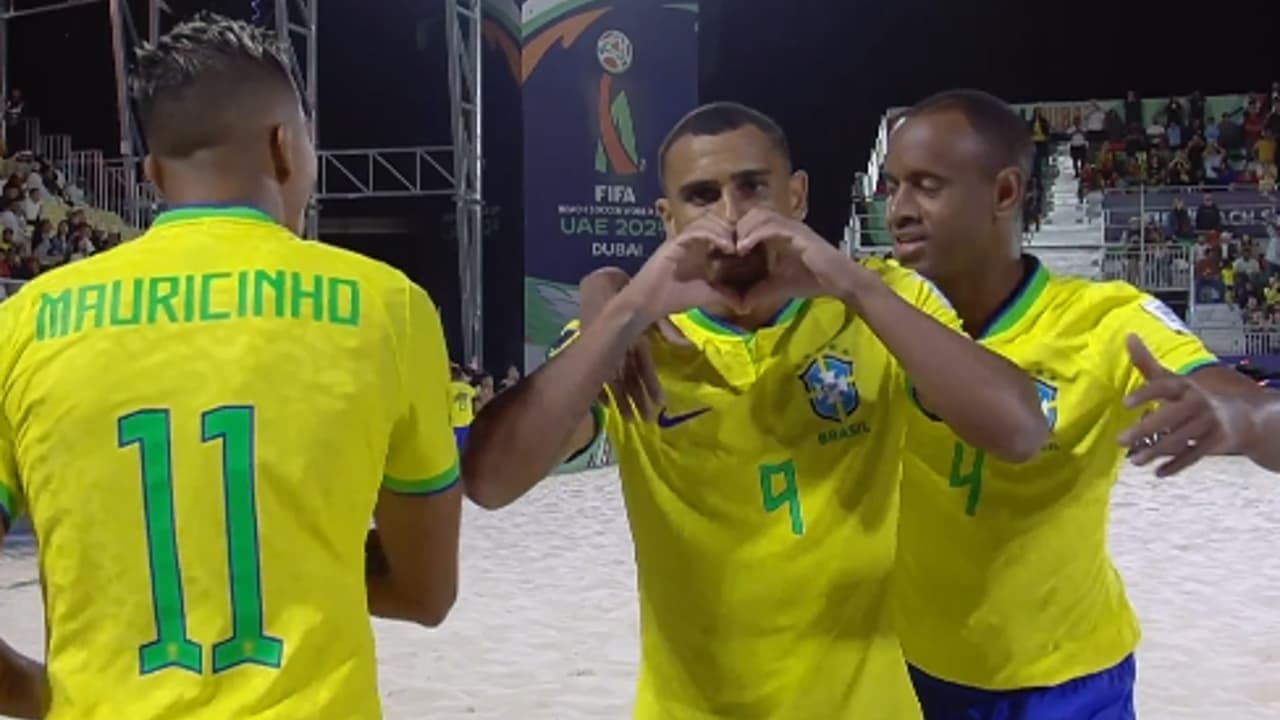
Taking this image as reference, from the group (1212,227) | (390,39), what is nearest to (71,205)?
(390,39)

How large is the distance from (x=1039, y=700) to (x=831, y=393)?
80 centimetres

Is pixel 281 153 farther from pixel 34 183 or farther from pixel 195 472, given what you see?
pixel 34 183

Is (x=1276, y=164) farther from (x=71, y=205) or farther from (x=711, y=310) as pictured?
(x=711, y=310)

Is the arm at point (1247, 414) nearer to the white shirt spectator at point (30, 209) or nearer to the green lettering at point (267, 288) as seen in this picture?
the green lettering at point (267, 288)

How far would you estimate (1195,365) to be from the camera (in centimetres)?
220

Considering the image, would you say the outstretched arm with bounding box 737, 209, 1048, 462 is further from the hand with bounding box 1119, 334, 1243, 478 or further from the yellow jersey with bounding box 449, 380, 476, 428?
the yellow jersey with bounding box 449, 380, 476, 428

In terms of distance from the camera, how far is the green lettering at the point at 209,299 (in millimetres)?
1495

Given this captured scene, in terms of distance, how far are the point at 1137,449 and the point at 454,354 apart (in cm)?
1815

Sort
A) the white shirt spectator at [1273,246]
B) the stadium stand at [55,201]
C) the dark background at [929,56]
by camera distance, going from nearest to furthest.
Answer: the stadium stand at [55,201]
the white shirt spectator at [1273,246]
the dark background at [929,56]

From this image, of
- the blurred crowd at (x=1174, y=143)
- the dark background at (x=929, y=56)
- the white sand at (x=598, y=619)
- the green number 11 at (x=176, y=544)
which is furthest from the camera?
the dark background at (x=929, y=56)

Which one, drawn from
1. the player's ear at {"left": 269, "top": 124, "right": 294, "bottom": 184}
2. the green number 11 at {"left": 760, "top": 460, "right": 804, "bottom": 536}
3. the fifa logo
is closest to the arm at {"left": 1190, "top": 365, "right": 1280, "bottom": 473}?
the green number 11 at {"left": 760, "top": 460, "right": 804, "bottom": 536}

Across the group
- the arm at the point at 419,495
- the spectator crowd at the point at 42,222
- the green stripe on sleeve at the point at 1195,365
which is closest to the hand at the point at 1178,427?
the green stripe on sleeve at the point at 1195,365

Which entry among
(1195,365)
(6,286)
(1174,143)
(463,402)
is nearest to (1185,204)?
(1174,143)

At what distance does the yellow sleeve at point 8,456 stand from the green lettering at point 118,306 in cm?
13
